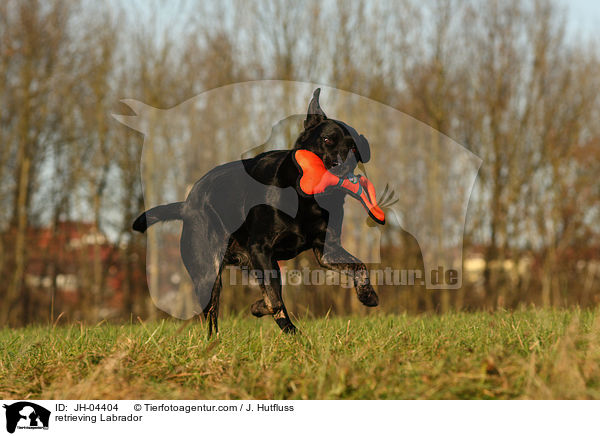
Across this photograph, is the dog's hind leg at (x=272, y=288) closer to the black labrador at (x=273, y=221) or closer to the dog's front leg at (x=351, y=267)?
the black labrador at (x=273, y=221)

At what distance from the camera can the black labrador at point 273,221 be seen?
431 centimetres

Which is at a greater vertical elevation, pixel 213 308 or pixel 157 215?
pixel 157 215

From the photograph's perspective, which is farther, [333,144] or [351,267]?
[351,267]

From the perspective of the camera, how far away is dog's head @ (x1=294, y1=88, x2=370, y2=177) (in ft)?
14.1

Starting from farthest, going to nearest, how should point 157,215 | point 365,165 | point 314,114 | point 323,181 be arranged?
point 365,165, point 157,215, point 314,114, point 323,181

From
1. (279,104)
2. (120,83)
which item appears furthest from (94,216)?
(279,104)

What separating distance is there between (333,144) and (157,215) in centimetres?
172

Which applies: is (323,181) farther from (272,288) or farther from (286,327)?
(286,327)

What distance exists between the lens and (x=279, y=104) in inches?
525

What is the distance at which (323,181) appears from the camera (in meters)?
4.20
